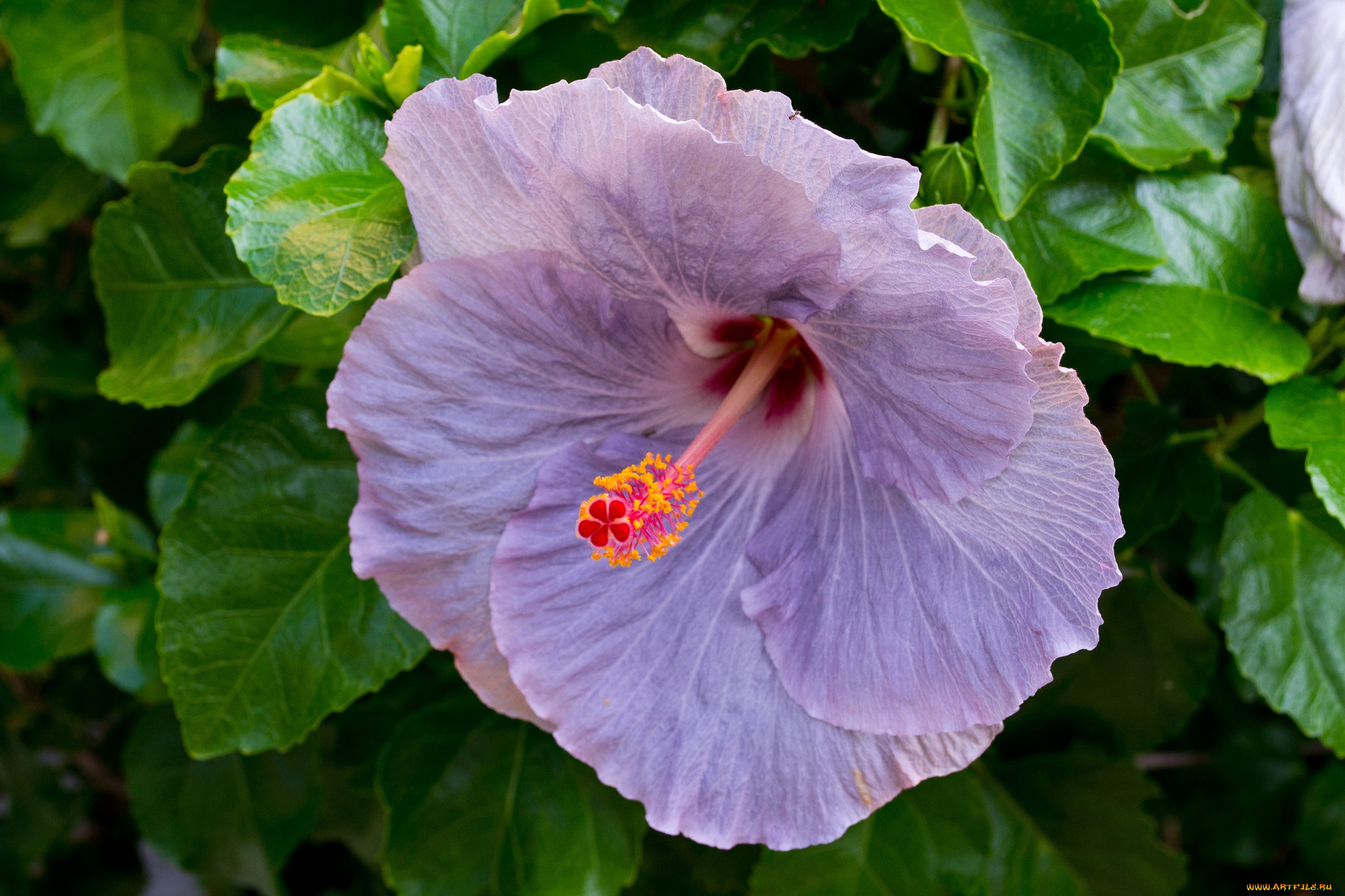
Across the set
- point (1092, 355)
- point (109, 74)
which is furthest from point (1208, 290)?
point (109, 74)

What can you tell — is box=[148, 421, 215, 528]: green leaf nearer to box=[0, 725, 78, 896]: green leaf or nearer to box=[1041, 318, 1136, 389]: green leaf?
box=[0, 725, 78, 896]: green leaf

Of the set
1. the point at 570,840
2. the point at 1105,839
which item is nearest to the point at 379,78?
the point at 570,840

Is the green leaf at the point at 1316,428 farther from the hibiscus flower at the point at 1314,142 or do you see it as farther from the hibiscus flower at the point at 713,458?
the hibiscus flower at the point at 713,458

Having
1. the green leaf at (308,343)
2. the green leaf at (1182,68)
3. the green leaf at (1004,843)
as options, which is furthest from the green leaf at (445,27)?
the green leaf at (1004,843)

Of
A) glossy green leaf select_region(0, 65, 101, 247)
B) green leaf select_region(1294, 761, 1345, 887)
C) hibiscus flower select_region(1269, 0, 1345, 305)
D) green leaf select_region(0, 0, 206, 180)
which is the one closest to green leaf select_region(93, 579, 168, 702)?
green leaf select_region(0, 0, 206, 180)

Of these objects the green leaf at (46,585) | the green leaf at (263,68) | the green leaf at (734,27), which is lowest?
the green leaf at (46,585)

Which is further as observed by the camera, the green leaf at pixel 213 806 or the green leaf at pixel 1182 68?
the green leaf at pixel 213 806

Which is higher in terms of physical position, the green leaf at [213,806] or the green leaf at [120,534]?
the green leaf at [120,534]
